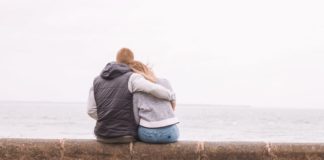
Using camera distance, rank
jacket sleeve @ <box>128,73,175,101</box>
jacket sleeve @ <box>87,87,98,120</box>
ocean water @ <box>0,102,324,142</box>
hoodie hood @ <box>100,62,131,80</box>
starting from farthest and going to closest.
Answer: ocean water @ <box>0,102,324,142</box>, jacket sleeve @ <box>87,87,98,120</box>, hoodie hood @ <box>100,62,131,80</box>, jacket sleeve @ <box>128,73,175,101</box>

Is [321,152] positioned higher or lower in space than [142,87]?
lower

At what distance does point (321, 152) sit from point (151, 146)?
1549 mm

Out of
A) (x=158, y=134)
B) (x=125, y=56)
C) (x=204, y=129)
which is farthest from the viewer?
(x=204, y=129)

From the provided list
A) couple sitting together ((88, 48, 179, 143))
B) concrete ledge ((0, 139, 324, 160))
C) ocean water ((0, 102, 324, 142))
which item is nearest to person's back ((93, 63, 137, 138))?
couple sitting together ((88, 48, 179, 143))

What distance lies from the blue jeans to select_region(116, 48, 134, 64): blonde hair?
63 cm

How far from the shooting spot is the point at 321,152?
5184mm

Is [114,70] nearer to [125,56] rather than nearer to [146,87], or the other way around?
[125,56]

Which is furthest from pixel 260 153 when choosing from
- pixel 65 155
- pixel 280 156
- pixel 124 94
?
pixel 65 155

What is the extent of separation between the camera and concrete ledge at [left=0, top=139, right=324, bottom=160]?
5.17 metres

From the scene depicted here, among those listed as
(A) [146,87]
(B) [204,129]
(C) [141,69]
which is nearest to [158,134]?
(A) [146,87]

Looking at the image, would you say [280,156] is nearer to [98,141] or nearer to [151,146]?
[151,146]

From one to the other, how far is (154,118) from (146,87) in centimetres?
29

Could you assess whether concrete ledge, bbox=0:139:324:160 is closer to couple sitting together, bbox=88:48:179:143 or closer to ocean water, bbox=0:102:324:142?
couple sitting together, bbox=88:48:179:143

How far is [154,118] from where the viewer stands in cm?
507
